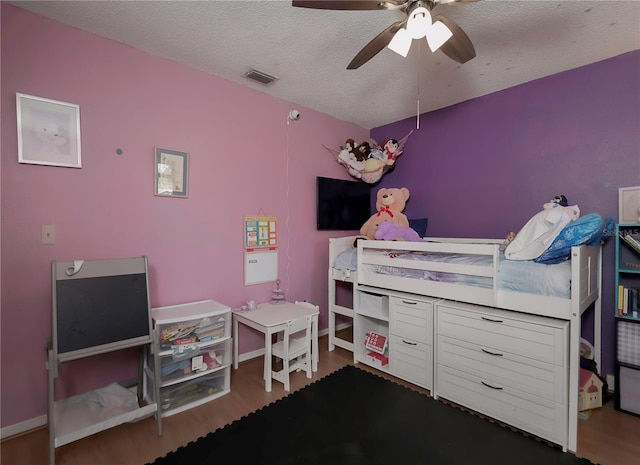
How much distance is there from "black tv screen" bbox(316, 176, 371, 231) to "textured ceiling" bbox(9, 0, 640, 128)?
99cm

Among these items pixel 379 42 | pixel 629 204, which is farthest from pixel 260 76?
pixel 629 204

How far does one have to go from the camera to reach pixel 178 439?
1746mm

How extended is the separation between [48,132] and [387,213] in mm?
2592

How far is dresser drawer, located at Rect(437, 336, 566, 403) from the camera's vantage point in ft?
5.58

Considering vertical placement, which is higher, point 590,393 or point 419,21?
point 419,21

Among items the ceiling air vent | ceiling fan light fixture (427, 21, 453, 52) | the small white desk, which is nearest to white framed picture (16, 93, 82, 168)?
the ceiling air vent

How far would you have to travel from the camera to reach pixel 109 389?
1.97 meters

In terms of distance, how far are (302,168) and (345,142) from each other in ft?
2.42

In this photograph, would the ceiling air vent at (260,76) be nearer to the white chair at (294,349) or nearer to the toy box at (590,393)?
the white chair at (294,349)

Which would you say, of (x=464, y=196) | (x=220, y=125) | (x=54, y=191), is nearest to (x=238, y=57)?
(x=220, y=125)

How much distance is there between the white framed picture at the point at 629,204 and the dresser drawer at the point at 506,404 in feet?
4.66

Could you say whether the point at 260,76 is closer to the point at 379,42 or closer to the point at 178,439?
the point at 379,42

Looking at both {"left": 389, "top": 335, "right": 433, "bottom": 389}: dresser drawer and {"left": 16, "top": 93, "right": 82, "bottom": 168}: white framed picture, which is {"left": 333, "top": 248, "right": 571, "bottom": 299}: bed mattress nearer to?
{"left": 389, "top": 335, "right": 433, "bottom": 389}: dresser drawer

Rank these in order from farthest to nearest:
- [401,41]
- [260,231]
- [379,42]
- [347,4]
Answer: [260,231]
[379,42]
[401,41]
[347,4]
